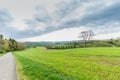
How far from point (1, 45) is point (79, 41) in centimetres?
4766

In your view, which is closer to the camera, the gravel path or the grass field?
the grass field

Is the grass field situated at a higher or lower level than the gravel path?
higher

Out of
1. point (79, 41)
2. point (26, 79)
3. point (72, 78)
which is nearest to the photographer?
point (72, 78)

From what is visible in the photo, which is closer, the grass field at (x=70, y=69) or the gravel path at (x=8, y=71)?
the grass field at (x=70, y=69)

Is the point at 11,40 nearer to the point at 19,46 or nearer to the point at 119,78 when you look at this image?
the point at 19,46

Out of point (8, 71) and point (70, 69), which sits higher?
point (70, 69)

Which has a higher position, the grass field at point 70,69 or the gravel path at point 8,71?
the grass field at point 70,69

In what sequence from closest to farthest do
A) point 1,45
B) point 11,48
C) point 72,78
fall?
point 72,78 < point 1,45 < point 11,48

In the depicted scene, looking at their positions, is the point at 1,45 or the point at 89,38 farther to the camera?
the point at 89,38

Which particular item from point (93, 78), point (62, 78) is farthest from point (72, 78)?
point (93, 78)

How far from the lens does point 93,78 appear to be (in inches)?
487

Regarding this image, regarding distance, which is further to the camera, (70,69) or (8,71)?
(8,71)

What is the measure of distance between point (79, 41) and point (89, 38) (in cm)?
704

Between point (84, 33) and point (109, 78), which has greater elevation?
point (84, 33)
